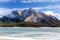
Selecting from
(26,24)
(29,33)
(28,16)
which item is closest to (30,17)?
(28,16)

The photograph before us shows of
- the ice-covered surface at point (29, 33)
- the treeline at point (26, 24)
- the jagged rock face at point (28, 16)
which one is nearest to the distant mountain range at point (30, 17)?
the jagged rock face at point (28, 16)

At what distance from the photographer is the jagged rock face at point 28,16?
1055cm

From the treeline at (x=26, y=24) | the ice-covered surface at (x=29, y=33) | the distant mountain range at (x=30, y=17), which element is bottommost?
the ice-covered surface at (x=29, y=33)

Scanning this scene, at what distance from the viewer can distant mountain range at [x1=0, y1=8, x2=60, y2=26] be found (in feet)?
34.5

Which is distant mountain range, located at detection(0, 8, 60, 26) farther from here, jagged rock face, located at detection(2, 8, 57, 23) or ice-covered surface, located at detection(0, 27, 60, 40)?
ice-covered surface, located at detection(0, 27, 60, 40)

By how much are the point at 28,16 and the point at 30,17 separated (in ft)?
0.51

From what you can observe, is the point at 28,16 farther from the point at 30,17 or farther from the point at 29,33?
the point at 29,33

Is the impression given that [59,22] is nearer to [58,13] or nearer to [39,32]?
[58,13]

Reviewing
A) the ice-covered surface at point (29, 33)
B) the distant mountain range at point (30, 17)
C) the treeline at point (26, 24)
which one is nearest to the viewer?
the ice-covered surface at point (29, 33)

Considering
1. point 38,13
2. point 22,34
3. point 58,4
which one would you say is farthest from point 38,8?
point 22,34

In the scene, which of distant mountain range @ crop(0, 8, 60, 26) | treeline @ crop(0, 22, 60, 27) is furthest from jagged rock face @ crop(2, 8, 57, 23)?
treeline @ crop(0, 22, 60, 27)

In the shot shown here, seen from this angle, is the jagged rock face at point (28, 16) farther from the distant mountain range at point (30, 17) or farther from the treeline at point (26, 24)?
the treeline at point (26, 24)

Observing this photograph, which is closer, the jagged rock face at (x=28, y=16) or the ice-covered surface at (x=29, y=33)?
the ice-covered surface at (x=29, y=33)

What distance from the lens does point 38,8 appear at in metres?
11.2
